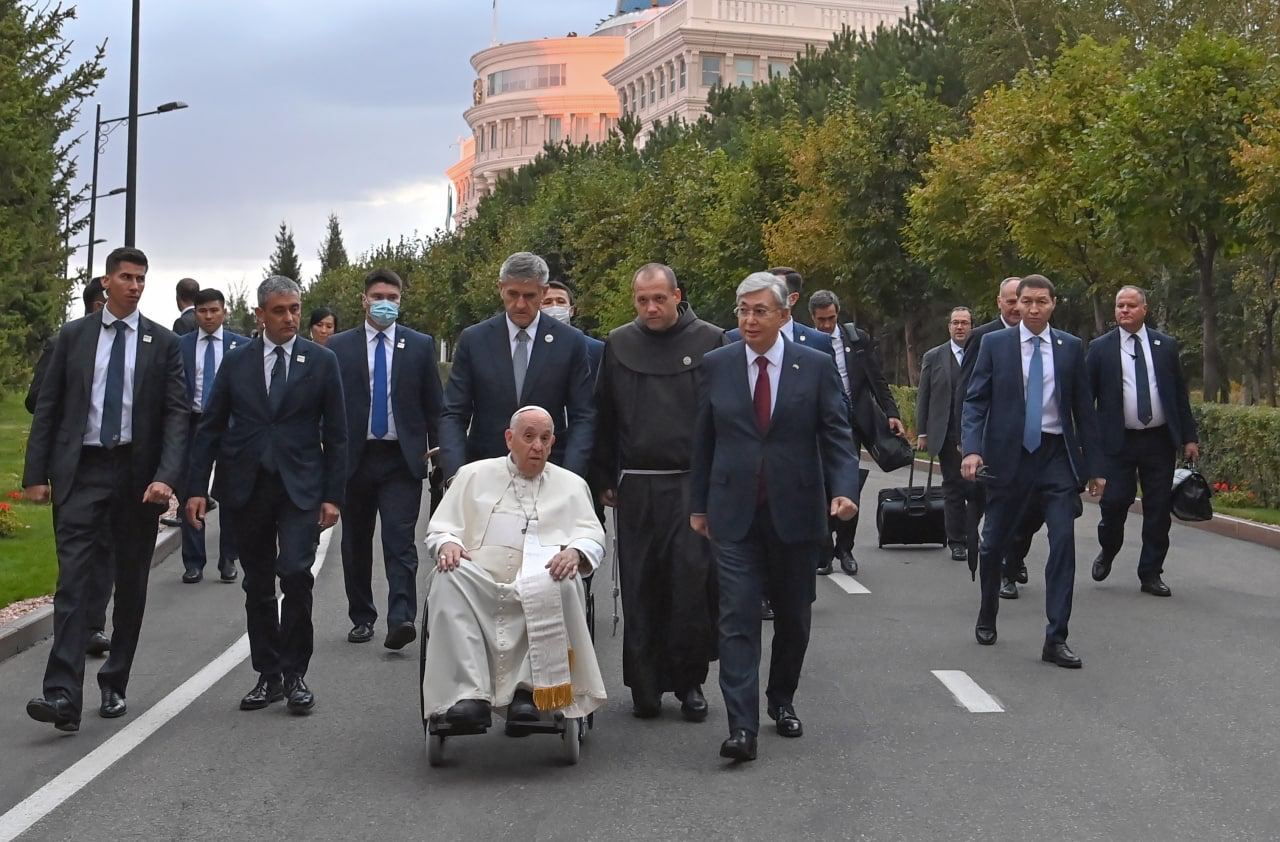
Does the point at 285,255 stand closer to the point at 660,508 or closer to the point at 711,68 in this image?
the point at 711,68

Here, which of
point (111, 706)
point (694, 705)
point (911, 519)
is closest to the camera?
point (694, 705)

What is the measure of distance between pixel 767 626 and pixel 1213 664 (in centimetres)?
274

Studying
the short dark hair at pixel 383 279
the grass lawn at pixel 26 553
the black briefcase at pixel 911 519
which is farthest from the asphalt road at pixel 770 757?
the black briefcase at pixel 911 519

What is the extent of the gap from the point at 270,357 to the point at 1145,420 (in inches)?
245

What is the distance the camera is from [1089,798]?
7.05 m

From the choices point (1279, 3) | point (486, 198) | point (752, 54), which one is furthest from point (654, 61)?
point (1279, 3)

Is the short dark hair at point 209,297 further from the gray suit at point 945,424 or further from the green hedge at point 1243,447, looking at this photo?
the green hedge at point 1243,447

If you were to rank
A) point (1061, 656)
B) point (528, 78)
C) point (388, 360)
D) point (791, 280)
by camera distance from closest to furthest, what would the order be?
Answer: point (1061, 656) → point (388, 360) → point (791, 280) → point (528, 78)

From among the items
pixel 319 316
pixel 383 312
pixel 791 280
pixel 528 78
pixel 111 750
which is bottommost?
pixel 111 750

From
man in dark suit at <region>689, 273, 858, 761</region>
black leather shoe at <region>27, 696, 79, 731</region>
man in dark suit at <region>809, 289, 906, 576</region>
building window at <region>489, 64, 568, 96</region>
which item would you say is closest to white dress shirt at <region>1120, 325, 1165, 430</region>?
man in dark suit at <region>809, 289, 906, 576</region>

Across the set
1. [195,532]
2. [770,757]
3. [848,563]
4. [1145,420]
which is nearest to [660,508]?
[770,757]

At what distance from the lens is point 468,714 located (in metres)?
7.50

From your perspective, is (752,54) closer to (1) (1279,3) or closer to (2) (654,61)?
(2) (654,61)

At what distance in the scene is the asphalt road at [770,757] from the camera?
265 inches
